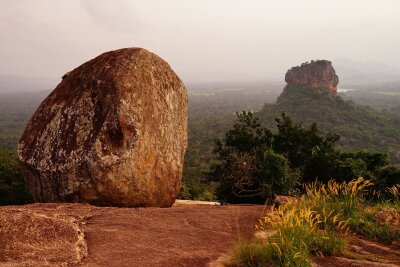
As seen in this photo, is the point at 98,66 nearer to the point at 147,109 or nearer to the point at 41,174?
the point at 147,109

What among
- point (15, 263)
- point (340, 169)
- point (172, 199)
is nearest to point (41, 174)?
point (172, 199)

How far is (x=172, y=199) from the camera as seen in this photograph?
11.0m

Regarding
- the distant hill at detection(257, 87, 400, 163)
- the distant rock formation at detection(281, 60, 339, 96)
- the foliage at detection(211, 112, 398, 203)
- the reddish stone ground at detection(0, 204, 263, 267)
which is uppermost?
the distant rock formation at detection(281, 60, 339, 96)

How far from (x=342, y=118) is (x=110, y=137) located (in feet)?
289

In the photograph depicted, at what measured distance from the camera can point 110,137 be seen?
952 cm

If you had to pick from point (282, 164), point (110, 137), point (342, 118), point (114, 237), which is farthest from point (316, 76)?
point (114, 237)

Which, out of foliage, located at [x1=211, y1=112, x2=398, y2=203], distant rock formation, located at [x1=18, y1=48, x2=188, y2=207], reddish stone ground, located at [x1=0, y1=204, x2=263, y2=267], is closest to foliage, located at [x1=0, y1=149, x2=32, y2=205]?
distant rock formation, located at [x1=18, y1=48, x2=188, y2=207]

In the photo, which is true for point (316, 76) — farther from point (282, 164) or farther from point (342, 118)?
point (282, 164)

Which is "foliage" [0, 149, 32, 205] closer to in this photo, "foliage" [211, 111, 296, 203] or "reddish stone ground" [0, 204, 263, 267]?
"foliage" [211, 111, 296, 203]

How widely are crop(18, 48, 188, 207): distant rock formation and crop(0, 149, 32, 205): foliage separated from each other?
10.1 m

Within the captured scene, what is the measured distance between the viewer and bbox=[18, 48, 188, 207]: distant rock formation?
9.29 m

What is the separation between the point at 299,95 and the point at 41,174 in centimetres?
10451

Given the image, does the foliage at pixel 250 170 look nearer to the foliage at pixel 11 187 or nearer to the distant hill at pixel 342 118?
the foliage at pixel 11 187

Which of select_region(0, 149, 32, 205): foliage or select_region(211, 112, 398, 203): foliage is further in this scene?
select_region(0, 149, 32, 205): foliage
